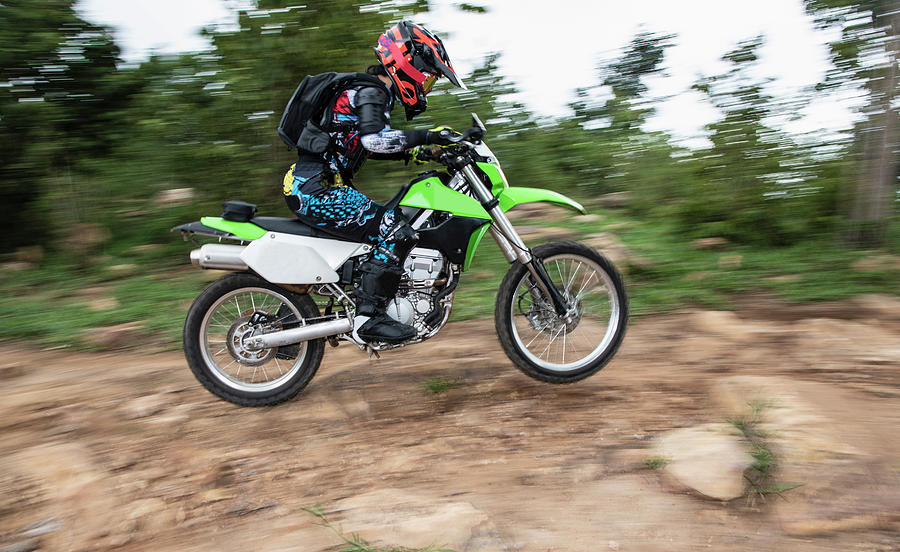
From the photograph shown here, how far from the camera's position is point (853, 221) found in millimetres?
6129

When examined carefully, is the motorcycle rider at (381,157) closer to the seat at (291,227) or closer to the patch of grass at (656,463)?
the seat at (291,227)

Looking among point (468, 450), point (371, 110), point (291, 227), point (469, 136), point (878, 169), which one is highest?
point (371, 110)

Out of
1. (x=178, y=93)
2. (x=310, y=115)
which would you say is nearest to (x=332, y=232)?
(x=310, y=115)

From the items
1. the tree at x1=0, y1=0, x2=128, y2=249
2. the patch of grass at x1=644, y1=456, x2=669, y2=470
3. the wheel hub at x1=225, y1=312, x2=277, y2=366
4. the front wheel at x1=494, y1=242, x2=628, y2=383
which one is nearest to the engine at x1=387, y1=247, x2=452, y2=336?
the front wheel at x1=494, y1=242, x2=628, y2=383

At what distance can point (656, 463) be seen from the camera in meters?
3.04

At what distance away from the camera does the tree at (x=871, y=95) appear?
19.3 ft

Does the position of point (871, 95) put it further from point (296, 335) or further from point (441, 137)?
point (296, 335)

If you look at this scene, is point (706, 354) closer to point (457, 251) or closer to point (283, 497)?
point (457, 251)

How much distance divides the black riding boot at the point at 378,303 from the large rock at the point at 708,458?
152 centimetres

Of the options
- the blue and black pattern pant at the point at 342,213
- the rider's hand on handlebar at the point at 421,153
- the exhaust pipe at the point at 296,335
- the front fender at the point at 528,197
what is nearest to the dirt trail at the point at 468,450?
the exhaust pipe at the point at 296,335

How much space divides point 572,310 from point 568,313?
0.03 metres

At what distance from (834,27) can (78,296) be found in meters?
7.57

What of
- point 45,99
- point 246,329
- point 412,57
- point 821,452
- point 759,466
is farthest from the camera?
point 45,99

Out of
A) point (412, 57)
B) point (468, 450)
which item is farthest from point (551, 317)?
point (412, 57)
